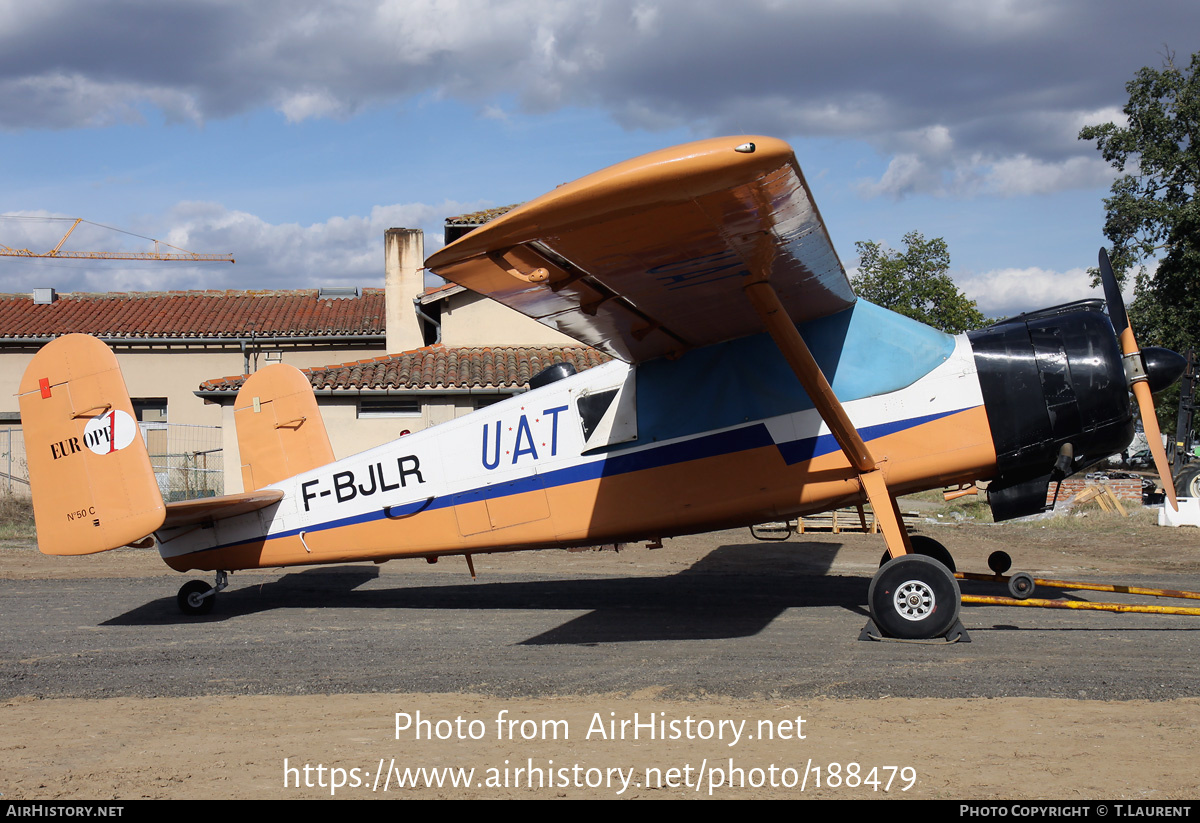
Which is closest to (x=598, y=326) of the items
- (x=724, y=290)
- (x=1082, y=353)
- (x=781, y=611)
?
(x=724, y=290)

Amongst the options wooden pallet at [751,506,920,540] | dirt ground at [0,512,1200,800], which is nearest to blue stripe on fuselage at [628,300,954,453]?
dirt ground at [0,512,1200,800]

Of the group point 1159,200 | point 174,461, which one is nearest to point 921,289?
point 1159,200

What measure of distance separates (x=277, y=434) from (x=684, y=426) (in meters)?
4.95

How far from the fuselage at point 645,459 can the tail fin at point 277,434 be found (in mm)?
744

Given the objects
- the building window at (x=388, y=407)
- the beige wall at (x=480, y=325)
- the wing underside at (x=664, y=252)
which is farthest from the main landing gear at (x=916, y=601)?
the beige wall at (x=480, y=325)

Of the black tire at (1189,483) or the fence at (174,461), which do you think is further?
the fence at (174,461)

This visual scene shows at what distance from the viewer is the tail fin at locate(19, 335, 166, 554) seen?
8.01m

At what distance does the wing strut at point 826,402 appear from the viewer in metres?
6.26

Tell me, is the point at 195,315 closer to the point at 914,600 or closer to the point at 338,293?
the point at 338,293

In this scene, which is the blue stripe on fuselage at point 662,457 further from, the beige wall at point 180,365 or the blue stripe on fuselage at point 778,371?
the beige wall at point 180,365

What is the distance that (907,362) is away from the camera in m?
7.29

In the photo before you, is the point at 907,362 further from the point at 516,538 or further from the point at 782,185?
the point at 516,538

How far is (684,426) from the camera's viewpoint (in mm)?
7645

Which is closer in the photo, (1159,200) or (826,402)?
(826,402)
